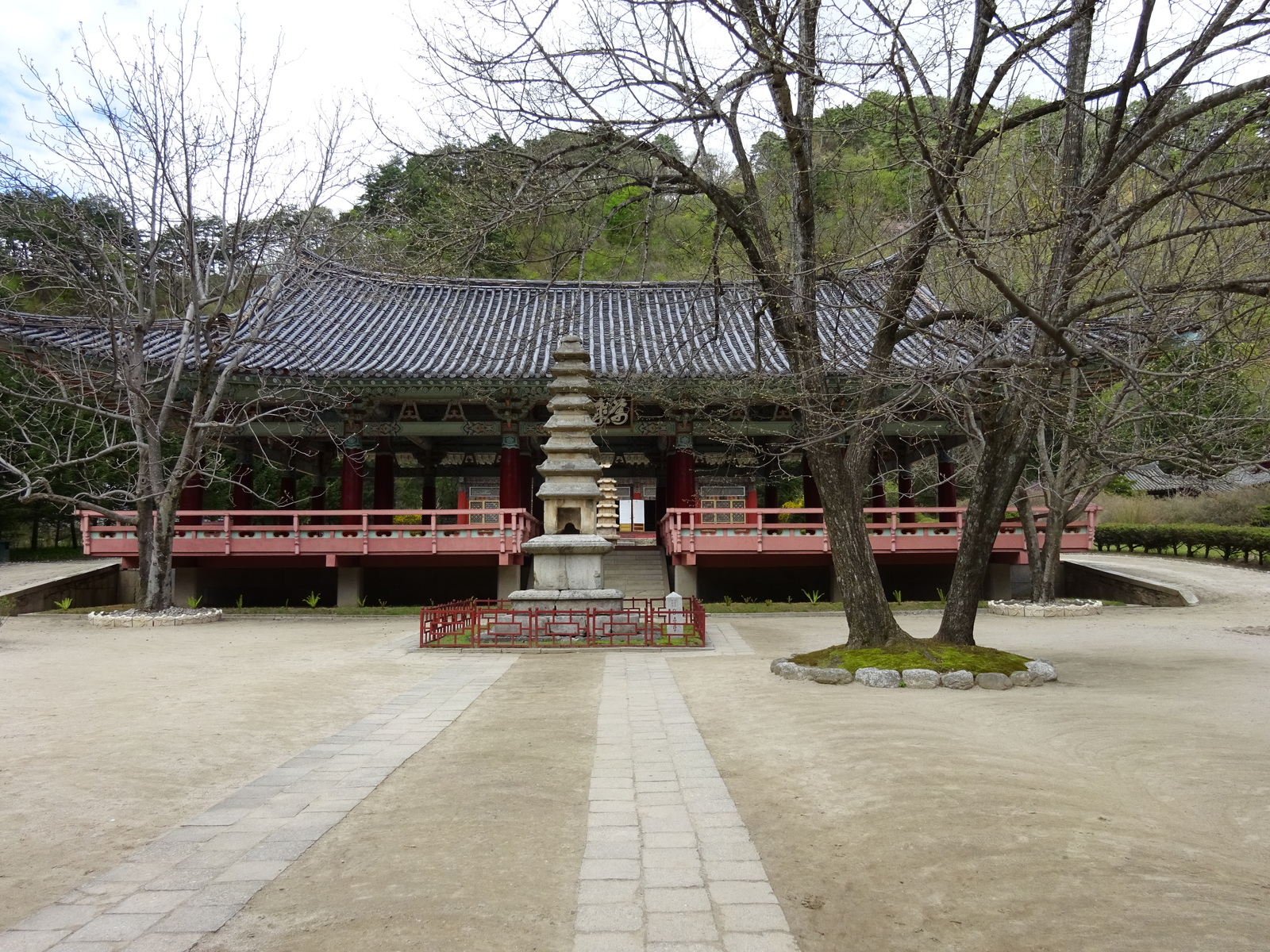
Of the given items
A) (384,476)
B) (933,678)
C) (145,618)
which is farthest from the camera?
(384,476)

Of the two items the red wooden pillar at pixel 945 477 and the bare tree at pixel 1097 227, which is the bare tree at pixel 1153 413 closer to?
the bare tree at pixel 1097 227

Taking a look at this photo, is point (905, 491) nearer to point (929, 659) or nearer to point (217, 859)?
point (929, 659)

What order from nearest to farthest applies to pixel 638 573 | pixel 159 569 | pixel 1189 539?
pixel 159 569, pixel 638 573, pixel 1189 539

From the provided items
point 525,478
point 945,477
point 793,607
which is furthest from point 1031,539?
point 525,478

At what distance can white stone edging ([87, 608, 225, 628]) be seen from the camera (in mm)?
15023

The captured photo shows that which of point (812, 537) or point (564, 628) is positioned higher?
point (812, 537)

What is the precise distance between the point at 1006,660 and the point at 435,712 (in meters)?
5.78

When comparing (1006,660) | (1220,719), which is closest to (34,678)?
(1006,660)

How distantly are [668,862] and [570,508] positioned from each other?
10.2 m

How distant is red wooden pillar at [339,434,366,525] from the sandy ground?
620 centimetres

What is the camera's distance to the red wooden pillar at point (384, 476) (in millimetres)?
21578

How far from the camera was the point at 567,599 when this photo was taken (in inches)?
524

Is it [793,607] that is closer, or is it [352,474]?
[793,607]

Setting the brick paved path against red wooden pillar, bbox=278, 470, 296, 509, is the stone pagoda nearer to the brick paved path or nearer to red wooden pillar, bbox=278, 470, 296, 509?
the brick paved path
